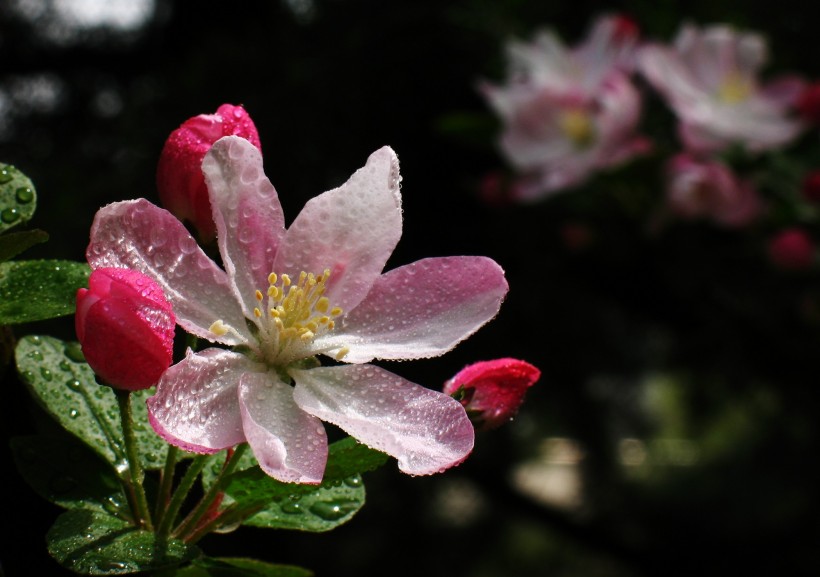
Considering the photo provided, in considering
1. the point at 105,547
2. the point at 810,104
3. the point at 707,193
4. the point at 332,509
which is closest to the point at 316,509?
the point at 332,509

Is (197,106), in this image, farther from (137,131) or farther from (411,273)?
(411,273)

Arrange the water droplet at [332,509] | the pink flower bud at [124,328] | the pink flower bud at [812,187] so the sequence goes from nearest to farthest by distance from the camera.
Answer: the pink flower bud at [124,328]
the water droplet at [332,509]
the pink flower bud at [812,187]

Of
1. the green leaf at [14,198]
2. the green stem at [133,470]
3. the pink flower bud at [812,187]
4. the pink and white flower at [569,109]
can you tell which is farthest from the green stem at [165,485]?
the pink flower bud at [812,187]

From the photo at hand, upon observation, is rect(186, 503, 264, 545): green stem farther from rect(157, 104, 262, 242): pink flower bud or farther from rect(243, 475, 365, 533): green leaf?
rect(157, 104, 262, 242): pink flower bud

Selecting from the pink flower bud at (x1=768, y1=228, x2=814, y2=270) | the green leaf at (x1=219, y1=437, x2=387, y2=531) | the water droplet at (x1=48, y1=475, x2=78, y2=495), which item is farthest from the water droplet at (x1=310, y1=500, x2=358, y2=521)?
the pink flower bud at (x1=768, y1=228, x2=814, y2=270)

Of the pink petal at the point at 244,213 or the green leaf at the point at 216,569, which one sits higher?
the pink petal at the point at 244,213

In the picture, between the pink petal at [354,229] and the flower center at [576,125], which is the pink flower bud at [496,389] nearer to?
the pink petal at [354,229]

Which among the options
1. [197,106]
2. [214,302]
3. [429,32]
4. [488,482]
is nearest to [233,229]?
[214,302]
